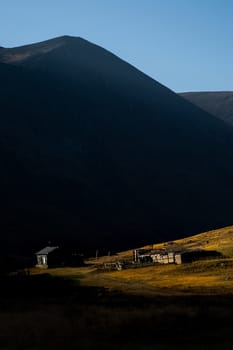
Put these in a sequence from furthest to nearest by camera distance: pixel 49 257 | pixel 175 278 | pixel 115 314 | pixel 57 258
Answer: pixel 57 258 → pixel 49 257 → pixel 175 278 → pixel 115 314

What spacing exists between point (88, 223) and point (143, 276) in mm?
113274

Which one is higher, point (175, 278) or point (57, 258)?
point (57, 258)

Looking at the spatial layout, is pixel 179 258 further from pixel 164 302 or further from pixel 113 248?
pixel 113 248

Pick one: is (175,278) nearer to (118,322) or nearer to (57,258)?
(118,322)

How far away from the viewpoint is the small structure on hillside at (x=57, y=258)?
98.5 meters

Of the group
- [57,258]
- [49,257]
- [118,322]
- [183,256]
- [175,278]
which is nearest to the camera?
[118,322]

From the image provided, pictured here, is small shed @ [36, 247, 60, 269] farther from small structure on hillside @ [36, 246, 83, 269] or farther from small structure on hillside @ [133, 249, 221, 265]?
small structure on hillside @ [133, 249, 221, 265]

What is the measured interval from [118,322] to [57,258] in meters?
69.7

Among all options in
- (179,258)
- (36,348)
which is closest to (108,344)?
(36,348)

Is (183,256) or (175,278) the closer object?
(175,278)

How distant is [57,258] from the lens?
99875 mm

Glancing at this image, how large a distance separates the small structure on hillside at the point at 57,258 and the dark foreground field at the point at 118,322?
5072 centimetres

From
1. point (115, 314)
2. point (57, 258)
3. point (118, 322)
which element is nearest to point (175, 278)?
point (115, 314)

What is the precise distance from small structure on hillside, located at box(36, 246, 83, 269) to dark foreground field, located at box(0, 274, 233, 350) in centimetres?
5072
